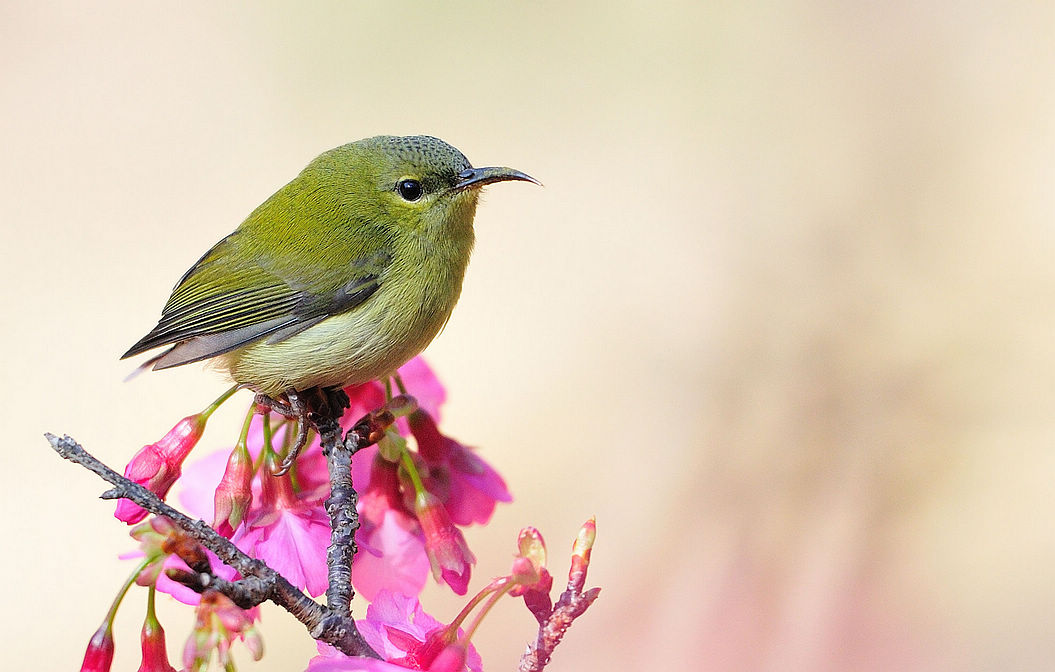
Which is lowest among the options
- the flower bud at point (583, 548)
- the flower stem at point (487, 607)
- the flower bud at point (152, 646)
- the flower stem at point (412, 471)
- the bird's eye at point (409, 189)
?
the flower bud at point (152, 646)

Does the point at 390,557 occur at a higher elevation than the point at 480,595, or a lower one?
higher

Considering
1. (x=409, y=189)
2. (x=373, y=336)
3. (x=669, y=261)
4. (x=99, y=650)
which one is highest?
(x=669, y=261)

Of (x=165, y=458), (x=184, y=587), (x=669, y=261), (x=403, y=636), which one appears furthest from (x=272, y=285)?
(x=669, y=261)

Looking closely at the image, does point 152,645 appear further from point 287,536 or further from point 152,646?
point 287,536

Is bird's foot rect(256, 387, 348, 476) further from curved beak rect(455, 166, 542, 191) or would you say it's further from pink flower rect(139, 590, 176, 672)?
curved beak rect(455, 166, 542, 191)

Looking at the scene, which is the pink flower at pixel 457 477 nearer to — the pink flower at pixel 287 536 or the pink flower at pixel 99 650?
the pink flower at pixel 287 536

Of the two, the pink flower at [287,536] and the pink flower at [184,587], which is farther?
the pink flower at [287,536]

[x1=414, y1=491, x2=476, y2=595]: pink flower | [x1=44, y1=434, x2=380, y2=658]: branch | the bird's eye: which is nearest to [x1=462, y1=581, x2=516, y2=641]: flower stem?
[x1=44, y1=434, x2=380, y2=658]: branch

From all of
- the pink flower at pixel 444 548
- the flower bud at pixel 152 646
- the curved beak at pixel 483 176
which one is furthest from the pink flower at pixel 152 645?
the curved beak at pixel 483 176
